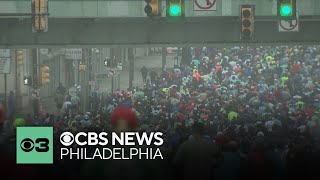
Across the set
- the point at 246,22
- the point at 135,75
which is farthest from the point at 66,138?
the point at 135,75

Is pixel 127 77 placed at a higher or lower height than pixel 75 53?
lower

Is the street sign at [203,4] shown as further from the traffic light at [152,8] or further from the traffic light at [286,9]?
the traffic light at [152,8]

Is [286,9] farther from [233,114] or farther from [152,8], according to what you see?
[152,8]

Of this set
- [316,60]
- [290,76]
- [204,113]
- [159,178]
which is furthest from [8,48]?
[159,178]

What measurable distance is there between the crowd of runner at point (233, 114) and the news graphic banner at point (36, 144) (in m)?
0.84

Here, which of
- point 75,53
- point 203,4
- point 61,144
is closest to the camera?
point 61,144

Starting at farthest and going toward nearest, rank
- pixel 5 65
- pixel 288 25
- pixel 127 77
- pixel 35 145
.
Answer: pixel 127 77 < pixel 5 65 < pixel 288 25 < pixel 35 145

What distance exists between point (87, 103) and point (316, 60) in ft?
47.7

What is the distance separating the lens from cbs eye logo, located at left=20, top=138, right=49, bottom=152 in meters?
12.5

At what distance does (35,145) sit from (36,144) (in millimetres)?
71

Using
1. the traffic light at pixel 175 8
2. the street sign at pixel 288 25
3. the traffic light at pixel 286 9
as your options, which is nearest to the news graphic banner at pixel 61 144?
the traffic light at pixel 175 8

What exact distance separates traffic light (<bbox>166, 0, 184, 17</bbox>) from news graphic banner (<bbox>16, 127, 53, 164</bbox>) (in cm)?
753

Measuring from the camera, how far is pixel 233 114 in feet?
71.5

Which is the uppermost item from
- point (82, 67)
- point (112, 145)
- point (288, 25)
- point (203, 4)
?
point (203, 4)
